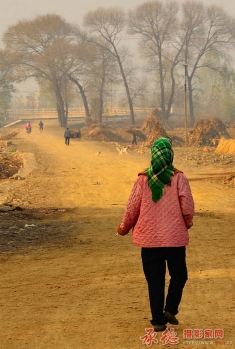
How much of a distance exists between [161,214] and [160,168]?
1.29 ft

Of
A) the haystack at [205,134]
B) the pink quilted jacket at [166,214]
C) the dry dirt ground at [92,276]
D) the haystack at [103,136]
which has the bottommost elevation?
the haystack at [103,136]

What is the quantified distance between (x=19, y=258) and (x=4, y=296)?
8.59ft

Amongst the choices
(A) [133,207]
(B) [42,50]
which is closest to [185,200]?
(A) [133,207]

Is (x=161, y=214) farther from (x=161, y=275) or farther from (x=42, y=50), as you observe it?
(x=42, y=50)

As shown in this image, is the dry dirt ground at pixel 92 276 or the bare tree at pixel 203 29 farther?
the bare tree at pixel 203 29

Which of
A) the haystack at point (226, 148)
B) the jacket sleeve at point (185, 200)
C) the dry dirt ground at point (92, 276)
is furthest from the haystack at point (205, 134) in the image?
the jacket sleeve at point (185, 200)

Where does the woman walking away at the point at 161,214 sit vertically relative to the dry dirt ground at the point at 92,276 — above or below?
above

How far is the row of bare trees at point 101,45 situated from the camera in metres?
78.2

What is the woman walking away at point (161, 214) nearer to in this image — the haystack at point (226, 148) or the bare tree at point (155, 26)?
the haystack at point (226, 148)

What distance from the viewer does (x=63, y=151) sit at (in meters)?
41.5

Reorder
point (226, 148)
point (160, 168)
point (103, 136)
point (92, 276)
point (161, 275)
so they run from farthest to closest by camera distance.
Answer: point (103, 136), point (226, 148), point (92, 276), point (161, 275), point (160, 168)

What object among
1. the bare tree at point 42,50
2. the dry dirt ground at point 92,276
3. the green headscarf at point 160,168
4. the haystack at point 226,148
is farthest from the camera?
the bare tree at point 42,50

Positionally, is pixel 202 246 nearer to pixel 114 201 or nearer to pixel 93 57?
pixel 114 201

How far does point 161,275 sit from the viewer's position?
236 inches
